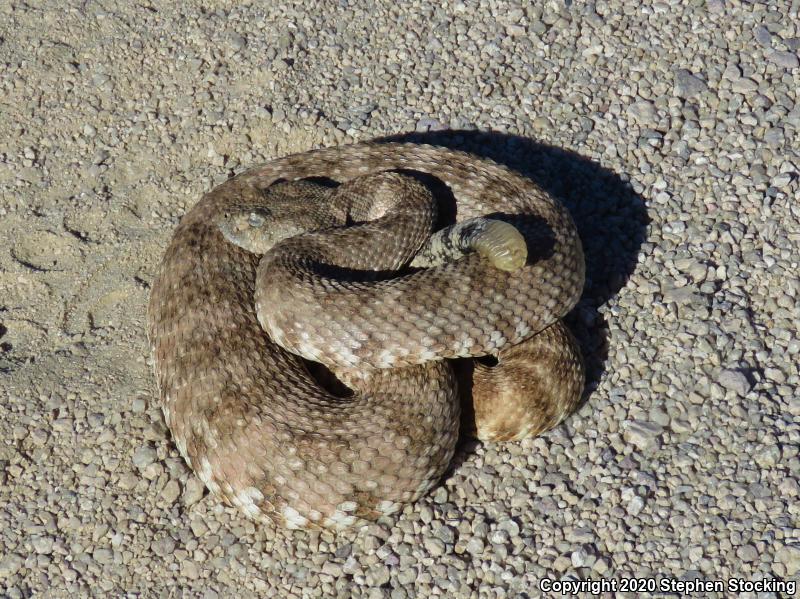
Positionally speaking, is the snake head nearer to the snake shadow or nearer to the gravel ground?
the gravel ground

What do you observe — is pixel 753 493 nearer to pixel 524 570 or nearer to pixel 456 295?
pixel 524 570

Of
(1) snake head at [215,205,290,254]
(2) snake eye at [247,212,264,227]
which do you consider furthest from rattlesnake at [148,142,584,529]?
(2) snake eye at [247,212,264,227]

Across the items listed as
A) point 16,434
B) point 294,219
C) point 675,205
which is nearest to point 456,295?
point 294,219

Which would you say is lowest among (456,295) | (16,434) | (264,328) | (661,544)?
(16,434)

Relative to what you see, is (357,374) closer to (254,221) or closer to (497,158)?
(254,221)

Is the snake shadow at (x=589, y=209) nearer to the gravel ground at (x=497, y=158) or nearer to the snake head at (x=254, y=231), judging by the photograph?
the gravel ground at (x=497, y=158)

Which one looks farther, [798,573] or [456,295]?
[456,295]
